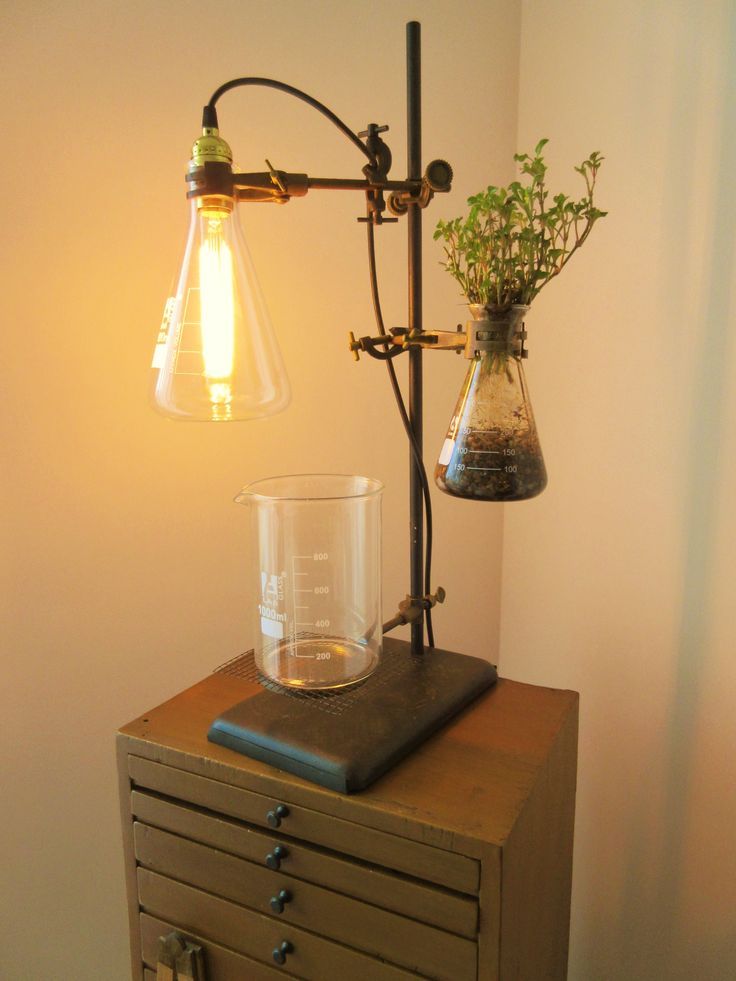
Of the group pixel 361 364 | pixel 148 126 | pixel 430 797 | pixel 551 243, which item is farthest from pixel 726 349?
pixel 148 126

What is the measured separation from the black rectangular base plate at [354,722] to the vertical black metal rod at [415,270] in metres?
0.09

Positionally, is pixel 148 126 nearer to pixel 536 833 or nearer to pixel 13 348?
pixel 13 348

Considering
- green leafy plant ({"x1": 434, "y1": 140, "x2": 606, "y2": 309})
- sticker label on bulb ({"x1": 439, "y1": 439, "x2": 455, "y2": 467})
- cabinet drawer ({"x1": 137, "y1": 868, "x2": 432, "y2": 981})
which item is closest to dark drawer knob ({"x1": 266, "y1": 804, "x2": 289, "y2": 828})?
cabinet drawer ({"x1": 137, "y1": 868, "x2": 432, "y2": 981})

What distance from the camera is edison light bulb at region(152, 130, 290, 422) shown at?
2.59ft

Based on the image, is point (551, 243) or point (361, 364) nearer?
point (551, 243)

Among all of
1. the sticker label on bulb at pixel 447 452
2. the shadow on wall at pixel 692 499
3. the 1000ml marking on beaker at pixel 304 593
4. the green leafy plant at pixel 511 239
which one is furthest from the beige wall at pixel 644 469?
the 1000ml marking on beaker at pixel 304 593

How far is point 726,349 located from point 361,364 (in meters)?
0.60

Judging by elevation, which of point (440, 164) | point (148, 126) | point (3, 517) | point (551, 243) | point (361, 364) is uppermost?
point (148, 126)

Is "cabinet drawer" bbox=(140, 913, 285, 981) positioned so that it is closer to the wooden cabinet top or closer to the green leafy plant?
the wooden cabinet top

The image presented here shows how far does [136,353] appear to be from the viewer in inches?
46.6

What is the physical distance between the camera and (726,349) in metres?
1.00

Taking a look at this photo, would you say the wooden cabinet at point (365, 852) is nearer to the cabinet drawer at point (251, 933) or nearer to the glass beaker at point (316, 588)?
the cabinet drawer at point (251, 933)

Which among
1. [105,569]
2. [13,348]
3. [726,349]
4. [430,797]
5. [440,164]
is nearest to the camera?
[430,797]

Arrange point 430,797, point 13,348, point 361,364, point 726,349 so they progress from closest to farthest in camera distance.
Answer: point 430,797 < point 726,349 < point 13,348 < point 361,364
